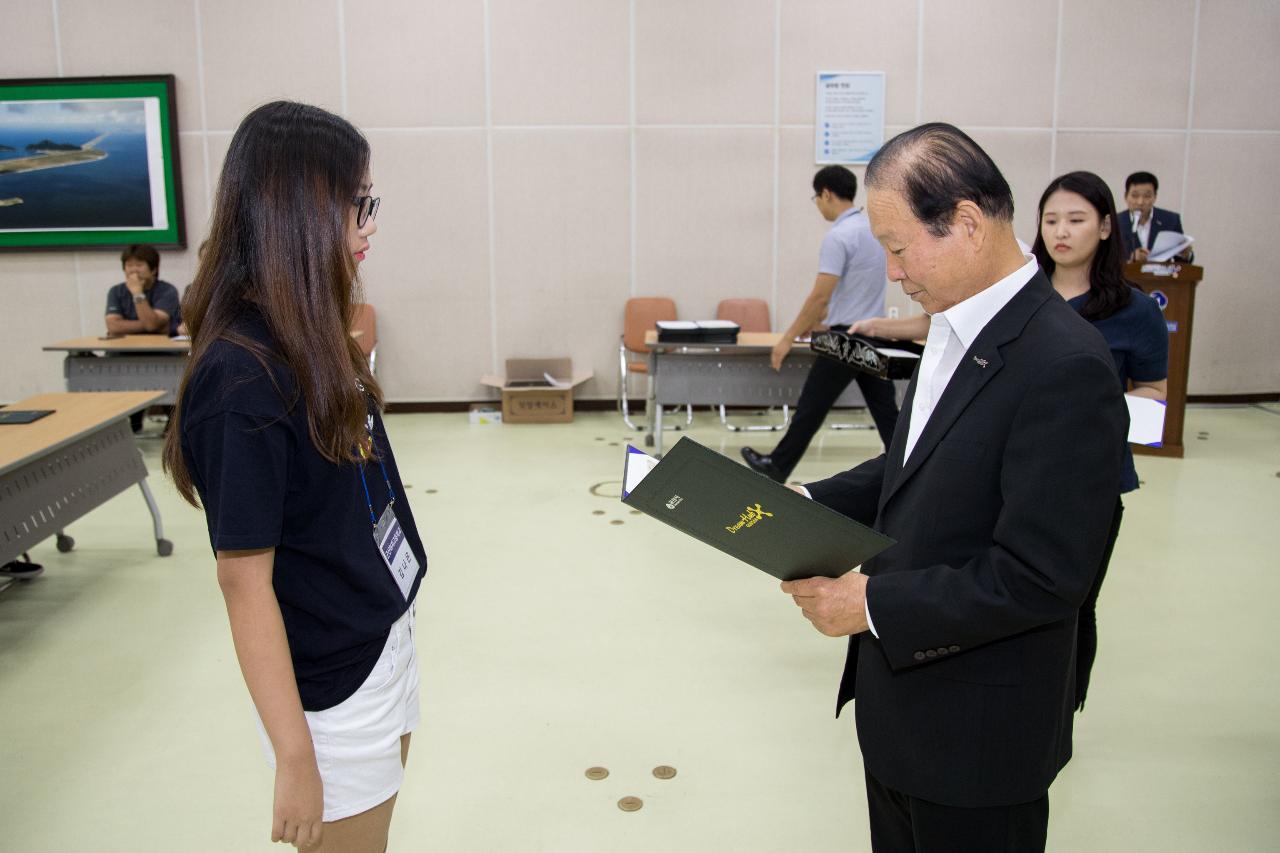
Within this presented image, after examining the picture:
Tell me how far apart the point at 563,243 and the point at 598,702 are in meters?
4.76

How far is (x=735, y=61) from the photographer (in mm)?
6832

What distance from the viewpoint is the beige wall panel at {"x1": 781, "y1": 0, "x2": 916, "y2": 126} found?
679 cm

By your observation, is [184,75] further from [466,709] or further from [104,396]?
[466,709]

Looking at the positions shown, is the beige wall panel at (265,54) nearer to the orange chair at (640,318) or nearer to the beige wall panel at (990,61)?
the orange chair at (640,318)

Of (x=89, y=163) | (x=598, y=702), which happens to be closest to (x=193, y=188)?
(x=89, y=163)

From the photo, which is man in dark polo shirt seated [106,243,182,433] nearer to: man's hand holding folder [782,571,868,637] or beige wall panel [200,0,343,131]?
beige wall panel [200,0,343,131]

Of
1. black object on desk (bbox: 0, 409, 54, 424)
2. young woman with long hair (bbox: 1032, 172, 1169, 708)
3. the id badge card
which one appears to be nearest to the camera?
the id badge card

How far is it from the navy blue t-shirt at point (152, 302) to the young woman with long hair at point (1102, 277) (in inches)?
221

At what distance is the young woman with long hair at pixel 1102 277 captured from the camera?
2.27 metres

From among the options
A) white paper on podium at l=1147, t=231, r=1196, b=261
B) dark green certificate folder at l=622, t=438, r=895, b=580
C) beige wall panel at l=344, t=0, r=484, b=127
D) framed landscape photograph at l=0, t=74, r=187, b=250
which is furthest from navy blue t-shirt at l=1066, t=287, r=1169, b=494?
framed landscape photograph at l=0, t=74, r=187, b=250

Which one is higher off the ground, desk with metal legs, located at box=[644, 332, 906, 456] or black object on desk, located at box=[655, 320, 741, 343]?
black object on desk, located at box=[655, 320, 741, 343]

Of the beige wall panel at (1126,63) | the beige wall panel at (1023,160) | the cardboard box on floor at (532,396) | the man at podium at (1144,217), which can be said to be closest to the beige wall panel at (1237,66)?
the beige wall panel at (1126,63)

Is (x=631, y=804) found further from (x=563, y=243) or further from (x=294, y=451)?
(x=563, y=243)

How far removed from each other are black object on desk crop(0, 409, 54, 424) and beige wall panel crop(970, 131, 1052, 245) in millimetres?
6164
